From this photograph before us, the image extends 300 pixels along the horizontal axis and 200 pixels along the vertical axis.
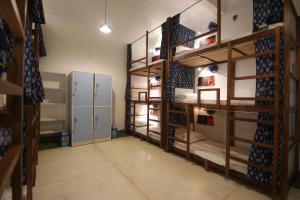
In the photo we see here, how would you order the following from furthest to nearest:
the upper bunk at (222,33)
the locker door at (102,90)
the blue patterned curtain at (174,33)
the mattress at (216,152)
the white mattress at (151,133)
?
the locker door at (102,90) → the white mattress at (151,133) → the blue patterned curtain at (174,33) → the mattress at (216,152) → the upper bunk at (222,33)

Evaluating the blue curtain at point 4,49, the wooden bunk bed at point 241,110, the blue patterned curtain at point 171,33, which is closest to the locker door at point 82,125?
the wooden bunk bed at point 241,110

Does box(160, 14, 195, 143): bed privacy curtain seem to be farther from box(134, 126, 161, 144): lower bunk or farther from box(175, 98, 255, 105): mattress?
box(134, 126, 161, 144): lower bunk

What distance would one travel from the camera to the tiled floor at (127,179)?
2.00 metres

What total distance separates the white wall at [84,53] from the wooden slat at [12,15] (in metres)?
3.54

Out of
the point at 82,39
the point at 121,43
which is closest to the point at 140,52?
the point at 121,43

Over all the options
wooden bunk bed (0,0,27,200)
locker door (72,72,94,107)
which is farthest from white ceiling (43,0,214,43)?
wooden bunk bed (0,0,27,200)

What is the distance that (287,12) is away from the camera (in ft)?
6.19

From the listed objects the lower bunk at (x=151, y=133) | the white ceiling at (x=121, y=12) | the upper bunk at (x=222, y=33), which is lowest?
the lower bunk at (x=151, y=133)

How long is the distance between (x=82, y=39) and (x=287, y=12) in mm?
4563

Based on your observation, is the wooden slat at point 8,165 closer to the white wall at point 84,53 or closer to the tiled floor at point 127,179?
the tiled floor at point 127,179

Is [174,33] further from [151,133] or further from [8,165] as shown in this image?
[8,165]

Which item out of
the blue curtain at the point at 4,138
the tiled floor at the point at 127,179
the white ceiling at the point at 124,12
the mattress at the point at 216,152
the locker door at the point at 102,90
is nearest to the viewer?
the blue curtain at the point at 4,138

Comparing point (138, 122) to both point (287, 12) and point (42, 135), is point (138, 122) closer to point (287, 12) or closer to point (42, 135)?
point (42, 135)

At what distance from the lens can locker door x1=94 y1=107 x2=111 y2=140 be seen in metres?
4.24
